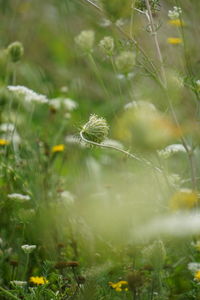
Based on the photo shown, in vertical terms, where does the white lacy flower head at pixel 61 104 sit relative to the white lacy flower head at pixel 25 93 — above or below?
above

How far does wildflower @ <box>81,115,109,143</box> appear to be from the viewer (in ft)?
5.15

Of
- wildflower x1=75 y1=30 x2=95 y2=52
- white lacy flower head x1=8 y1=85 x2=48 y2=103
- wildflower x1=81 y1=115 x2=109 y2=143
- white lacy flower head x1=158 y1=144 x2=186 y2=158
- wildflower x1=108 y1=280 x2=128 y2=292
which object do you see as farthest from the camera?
white lacy flower head x1=8 y1=85 x2=48 y2=103

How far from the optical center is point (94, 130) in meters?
1.57

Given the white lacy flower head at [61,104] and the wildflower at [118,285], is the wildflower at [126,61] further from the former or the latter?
the white lacy flower head at [61,104]

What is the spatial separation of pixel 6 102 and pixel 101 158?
2.79ft

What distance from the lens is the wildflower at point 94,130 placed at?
157 centimetres

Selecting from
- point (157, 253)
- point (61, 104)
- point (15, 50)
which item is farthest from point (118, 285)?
point (61, 104)

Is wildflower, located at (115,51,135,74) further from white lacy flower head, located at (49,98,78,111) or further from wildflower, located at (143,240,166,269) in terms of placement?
white lacy flower head, located at (49,98,78,111)

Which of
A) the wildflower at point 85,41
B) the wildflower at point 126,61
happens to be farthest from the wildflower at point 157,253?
the wildflower at point 85,41

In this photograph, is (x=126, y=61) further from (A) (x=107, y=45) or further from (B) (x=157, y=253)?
(B) (x=157, y=253)

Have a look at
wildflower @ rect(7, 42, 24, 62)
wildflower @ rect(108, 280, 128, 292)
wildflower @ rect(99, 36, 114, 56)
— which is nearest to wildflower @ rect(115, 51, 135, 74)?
wildflower @ rect(99, 36, 114, 56)

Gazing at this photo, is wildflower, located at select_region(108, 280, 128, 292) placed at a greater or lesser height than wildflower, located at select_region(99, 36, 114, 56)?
lesser

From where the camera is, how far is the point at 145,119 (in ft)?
3.62

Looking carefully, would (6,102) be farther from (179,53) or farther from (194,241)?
(194,241)
